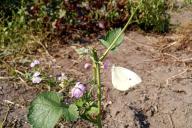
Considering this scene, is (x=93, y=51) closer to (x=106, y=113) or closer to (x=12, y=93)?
(x=106, y=113)

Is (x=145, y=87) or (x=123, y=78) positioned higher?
(x=123, y=78)

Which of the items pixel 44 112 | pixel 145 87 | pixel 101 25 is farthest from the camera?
pixel 101 25

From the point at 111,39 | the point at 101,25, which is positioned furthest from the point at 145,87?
the point at 111,39

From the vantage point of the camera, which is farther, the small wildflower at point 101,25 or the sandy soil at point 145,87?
the small wildflower at point 101,25

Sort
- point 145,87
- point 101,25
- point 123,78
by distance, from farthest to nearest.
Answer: point 101,25
point 145,87
point 123,78

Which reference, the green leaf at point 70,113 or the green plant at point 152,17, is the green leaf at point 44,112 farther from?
the green plant at point 152,17

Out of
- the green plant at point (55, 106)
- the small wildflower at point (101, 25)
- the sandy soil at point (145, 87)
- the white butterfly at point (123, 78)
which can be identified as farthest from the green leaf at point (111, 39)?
the small wildflower at point (101, 25)

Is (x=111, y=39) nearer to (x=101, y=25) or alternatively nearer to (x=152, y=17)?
(x=101, y=25)

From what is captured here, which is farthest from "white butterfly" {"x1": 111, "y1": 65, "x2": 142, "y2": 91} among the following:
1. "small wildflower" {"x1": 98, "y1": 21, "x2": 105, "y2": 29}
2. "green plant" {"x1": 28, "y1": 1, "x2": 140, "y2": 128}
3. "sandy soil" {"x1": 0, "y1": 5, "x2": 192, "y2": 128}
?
"small wildflower" {"x1": 98, "y1": 21, "x2": 105, "y2": 29}
